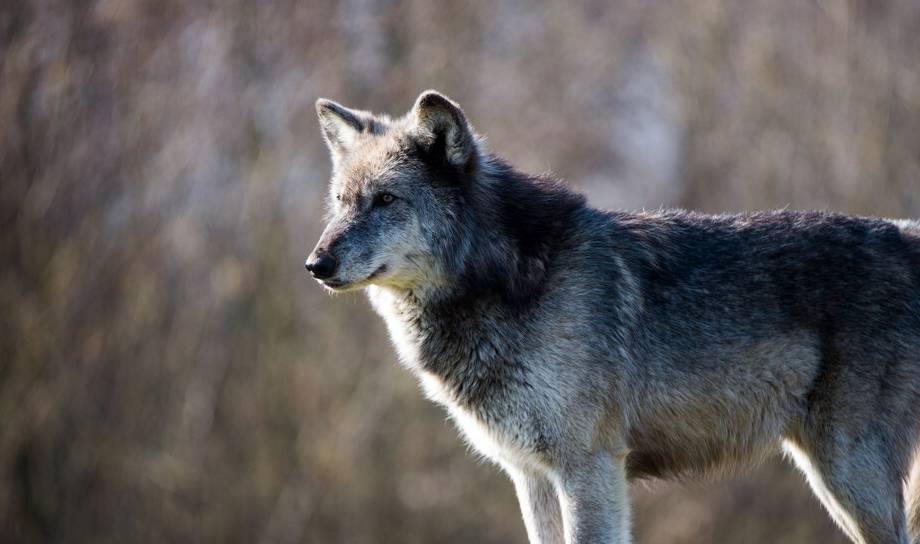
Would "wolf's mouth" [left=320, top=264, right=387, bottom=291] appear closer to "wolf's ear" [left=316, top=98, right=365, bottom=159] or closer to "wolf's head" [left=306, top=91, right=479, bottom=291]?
"wolf's head" [left=306, top=91, right=479, bottom=291]

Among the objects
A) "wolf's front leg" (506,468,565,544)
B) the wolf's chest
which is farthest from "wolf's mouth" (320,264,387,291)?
"wolf's front leg" (506,468,565,544)

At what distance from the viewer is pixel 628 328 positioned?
5.87m

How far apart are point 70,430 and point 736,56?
10.0m

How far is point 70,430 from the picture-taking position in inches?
521

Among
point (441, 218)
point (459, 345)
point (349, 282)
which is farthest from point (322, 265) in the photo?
point (459, 345)

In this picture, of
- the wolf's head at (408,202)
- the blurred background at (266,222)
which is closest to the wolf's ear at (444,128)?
the wolf's head at (408,202)

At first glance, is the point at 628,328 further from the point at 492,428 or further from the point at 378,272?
the point at 378,272

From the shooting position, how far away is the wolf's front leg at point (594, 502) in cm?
554

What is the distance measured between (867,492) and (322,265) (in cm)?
285

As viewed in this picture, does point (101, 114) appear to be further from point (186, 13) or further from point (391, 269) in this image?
point (391, 269)

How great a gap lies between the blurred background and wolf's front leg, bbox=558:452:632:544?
855cm

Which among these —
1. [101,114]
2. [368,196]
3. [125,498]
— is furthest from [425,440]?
[368,196]

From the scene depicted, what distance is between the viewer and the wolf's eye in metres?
5.92

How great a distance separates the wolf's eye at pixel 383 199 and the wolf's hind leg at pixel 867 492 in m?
2.47
